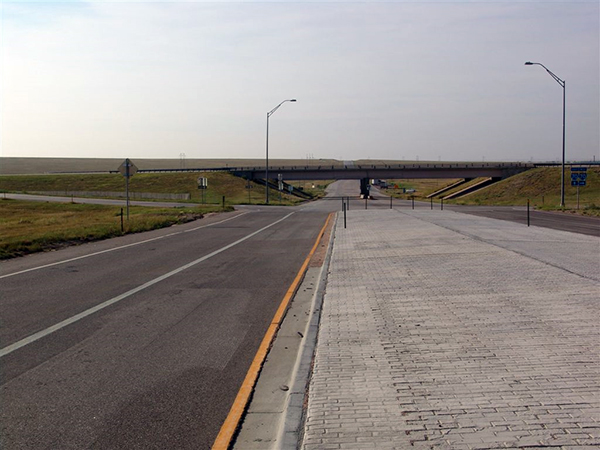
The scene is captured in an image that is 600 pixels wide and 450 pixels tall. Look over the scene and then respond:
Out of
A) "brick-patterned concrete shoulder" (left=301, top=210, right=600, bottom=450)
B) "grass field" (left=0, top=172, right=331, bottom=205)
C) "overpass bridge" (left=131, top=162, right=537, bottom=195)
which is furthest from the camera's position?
"overpass bridge" (left=131, top=162, right=537, bottom=195)

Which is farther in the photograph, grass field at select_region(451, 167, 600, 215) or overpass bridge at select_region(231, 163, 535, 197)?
overpass bridge at select_region(231, 163, 535, 197)

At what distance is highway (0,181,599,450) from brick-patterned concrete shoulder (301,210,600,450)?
1.09 meters

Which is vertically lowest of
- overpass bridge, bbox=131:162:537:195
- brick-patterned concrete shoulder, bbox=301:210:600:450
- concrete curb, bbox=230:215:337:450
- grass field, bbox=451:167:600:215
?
concrete curb, bbox=230:215:337:450

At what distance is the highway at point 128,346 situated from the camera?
4.96m

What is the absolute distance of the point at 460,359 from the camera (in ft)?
20.1

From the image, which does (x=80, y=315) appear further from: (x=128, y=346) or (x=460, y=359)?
(x=460, y=359)

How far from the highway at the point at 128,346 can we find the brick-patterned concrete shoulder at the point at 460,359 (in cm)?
109

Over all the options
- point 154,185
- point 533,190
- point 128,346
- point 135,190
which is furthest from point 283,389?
point 154,185

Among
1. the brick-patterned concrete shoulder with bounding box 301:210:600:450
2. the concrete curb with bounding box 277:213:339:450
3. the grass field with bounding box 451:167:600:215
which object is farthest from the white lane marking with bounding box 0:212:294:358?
the grass field with bounding box 451:167:600:215

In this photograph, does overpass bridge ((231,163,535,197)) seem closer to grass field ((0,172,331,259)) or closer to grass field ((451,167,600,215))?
grass field ((0,172,331,259))

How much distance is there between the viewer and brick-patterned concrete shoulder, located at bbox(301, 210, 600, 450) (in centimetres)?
442

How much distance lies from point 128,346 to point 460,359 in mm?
3994

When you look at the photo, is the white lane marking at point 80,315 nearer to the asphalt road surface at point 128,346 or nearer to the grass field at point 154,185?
the asphalt road surface at point 128,346

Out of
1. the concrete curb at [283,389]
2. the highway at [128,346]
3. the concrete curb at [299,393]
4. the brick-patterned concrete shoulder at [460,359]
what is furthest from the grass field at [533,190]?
the concrete curb at [299,393]
